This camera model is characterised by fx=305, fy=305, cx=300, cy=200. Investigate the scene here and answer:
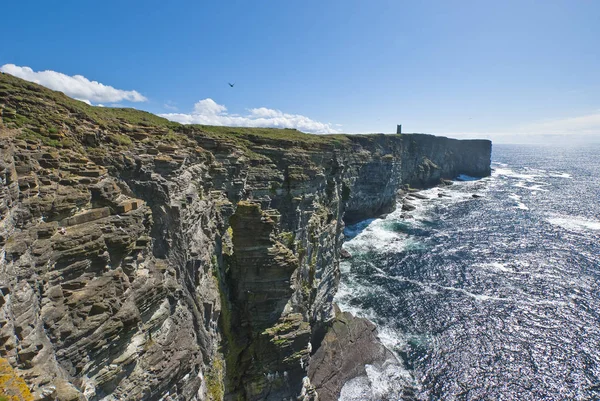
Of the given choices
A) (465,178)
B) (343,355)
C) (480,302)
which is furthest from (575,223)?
(343,355)

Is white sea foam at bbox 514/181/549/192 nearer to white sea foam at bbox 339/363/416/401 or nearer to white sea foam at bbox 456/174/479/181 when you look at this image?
white sea foam at bbox 456/174/479/181

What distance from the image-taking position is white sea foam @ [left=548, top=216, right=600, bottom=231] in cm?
8588

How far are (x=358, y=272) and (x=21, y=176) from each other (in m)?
59.4

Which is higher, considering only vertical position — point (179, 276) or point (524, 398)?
point (179, 276)

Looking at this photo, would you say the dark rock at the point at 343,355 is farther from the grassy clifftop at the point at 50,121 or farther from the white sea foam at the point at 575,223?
the white sea foam at the point at 575,223

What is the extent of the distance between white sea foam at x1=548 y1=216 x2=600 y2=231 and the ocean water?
1.00 feet

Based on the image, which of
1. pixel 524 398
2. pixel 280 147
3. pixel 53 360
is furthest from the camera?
pixel 280 147

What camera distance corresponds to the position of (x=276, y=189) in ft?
124

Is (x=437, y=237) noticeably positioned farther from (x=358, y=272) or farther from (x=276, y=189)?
(x=276, y=189)

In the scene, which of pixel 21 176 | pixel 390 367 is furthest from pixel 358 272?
pixel 21 176

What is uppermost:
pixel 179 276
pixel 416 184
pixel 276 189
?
pixel 276 189

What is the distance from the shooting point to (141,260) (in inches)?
692

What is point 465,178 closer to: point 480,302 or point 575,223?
point 575,223

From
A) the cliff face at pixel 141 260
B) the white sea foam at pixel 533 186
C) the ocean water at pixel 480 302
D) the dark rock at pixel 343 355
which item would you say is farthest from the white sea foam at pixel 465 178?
the cliff face at pixel 141 260
